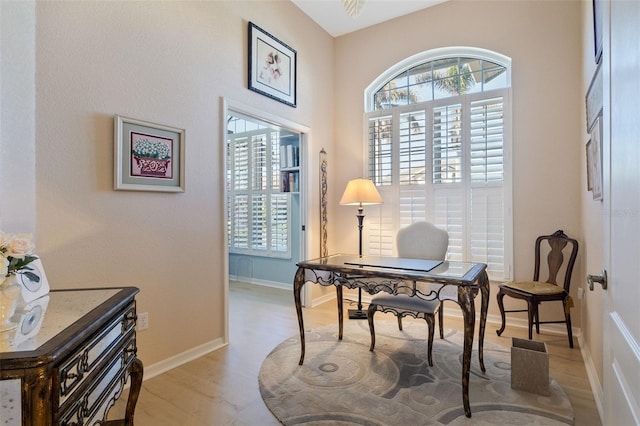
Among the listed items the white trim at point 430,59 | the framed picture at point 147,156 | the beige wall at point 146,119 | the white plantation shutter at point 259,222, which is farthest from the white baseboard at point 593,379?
the white plantation shutter at point 259,222

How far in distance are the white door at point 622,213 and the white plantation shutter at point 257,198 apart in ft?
13.4

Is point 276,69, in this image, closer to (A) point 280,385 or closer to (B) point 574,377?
(A) point 280,385

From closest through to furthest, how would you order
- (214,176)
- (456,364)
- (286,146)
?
(456,364) → (214,176) → (286,146)

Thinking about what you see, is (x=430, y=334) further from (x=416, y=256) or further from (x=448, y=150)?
(x=448, y=150)

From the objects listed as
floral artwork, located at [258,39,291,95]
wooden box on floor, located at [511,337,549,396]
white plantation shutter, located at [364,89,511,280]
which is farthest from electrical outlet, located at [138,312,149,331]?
white plantation shutter, located at [364,89,511,280]

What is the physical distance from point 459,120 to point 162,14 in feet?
9.57

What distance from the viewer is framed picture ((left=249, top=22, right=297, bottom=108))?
311 cm

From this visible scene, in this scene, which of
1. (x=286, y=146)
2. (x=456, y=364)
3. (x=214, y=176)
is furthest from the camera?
(x=286, y=146)

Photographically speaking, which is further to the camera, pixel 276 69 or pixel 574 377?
pixel 276 69

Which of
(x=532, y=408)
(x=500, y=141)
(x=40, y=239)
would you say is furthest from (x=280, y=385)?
(x=500, y=141)

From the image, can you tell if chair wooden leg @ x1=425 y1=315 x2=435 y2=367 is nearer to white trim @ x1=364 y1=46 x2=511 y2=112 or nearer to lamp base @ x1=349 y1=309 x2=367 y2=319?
lamp base @ x1=349 y1=309 x2=367 y2=319

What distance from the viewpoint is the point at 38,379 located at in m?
0.85

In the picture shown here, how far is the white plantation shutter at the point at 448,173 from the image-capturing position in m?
3.35

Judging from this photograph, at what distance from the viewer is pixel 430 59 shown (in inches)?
150
